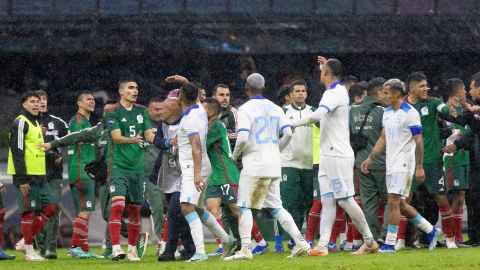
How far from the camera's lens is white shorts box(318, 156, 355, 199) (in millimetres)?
14977

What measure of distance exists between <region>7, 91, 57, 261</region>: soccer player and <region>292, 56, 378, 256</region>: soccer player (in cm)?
414

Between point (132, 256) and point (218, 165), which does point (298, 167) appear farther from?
point (132, 256)

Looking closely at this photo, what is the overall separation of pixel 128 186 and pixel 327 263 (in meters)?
3.67

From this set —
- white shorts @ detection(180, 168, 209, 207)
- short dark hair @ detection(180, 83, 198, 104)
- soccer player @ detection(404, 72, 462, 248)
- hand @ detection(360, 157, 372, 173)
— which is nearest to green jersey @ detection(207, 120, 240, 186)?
short dark hair @ detection(180, 83, 198, 104)

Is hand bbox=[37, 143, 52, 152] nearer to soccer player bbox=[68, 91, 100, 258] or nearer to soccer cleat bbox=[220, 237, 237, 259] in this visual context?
soccer player bbox=[68, 91, 100, 258]

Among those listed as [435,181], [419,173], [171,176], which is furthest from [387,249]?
[171,176]

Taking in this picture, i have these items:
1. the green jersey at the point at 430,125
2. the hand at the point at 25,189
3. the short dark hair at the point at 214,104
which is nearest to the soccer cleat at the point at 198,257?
the short dark hair at the point at 214,104

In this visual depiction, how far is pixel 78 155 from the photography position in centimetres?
1891

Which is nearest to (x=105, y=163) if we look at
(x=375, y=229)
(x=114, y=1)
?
(x=375, y=229)

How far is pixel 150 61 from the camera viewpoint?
29.8 meters

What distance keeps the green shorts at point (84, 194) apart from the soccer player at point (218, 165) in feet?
9.63

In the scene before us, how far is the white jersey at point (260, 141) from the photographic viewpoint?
15.0 metres

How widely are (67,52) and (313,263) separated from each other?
1665 centimetres

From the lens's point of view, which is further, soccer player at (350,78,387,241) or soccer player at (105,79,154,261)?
soccer player at (350,78,387,241)
